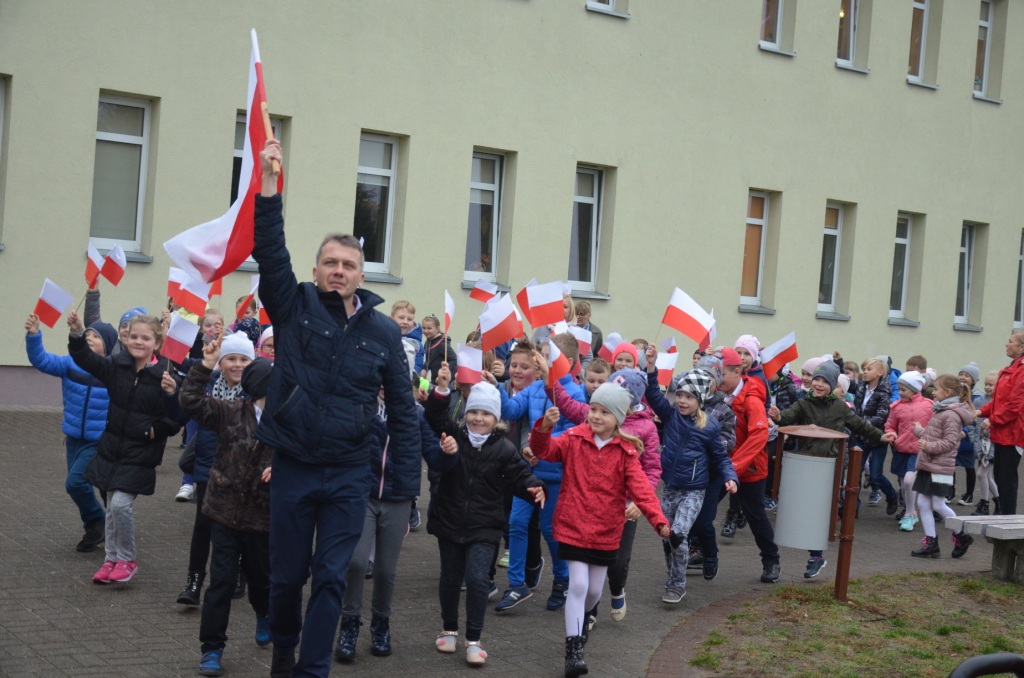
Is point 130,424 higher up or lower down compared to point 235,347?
lower down

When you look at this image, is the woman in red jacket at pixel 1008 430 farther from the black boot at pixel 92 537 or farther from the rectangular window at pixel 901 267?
the rectangular window at pixel 901 267

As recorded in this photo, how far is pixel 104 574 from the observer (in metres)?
7.75

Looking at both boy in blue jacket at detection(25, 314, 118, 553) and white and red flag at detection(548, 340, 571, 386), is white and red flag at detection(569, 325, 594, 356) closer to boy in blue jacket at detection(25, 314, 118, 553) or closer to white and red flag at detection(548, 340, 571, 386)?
white and red flag at detection(548, 340, 571, 386)

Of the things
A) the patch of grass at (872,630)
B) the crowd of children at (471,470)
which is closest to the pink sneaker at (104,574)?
the crowd of children at (471,470)

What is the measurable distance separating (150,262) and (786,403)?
320 inches

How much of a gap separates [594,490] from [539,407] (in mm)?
1637

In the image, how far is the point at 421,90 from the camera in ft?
60.2

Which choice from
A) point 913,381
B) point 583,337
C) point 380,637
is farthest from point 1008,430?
point 380,637

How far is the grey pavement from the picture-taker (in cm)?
646

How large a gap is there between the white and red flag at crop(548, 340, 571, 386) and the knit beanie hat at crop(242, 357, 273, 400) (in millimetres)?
1995

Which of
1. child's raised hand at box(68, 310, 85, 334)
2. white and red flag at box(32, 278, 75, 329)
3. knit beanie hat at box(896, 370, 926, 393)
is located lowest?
knit beanie hat at box(896, 370, 926, 393)

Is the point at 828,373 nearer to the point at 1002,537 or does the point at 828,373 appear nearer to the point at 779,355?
the point at 779,355

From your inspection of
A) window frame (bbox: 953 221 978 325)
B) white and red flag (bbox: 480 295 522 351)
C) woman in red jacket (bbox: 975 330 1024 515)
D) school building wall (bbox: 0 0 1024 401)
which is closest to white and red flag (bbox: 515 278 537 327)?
white and red flag (bbox: 480 295 522 351)

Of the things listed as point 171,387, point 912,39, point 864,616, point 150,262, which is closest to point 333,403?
point 171,387
